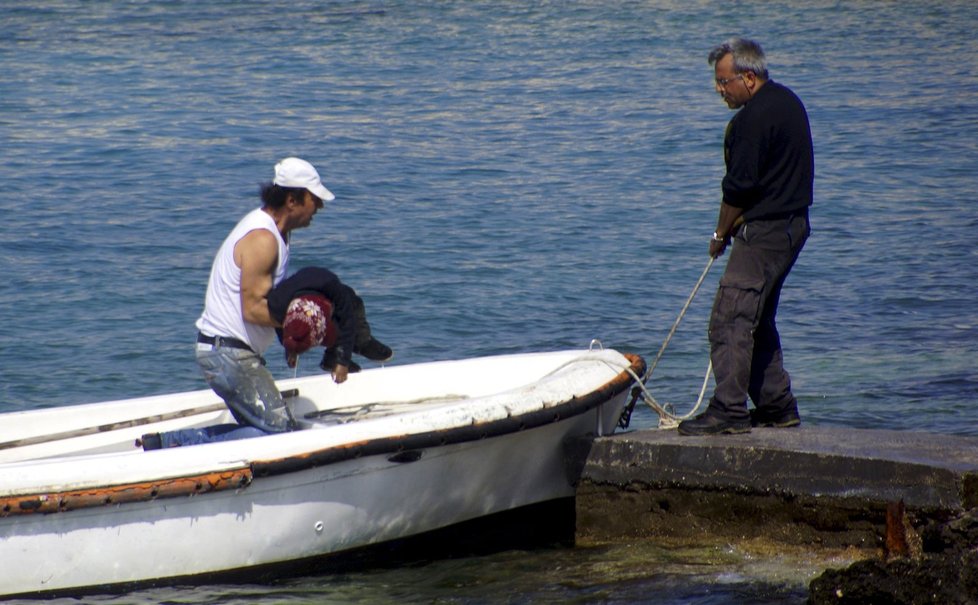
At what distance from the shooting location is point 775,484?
579 cm

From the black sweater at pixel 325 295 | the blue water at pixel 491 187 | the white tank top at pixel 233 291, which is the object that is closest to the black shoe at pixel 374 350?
the black sweater at pixel 325 295

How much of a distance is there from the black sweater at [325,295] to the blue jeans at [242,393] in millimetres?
247

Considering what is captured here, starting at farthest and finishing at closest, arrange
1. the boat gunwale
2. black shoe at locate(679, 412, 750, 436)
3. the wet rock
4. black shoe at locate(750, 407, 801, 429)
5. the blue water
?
the blue water < black shoe at locate(750, 407, 801, 429) < black shoe at locate(679, 412, 750, 436) < the boat gunwale < the wet rock

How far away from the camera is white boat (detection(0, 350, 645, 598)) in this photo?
17.9 feet

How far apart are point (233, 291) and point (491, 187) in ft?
33.5

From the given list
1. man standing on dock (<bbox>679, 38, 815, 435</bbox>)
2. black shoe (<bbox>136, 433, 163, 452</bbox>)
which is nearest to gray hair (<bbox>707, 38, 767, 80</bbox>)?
man standing on dock (<bbox>679, 38, 815, 435</bbox>)

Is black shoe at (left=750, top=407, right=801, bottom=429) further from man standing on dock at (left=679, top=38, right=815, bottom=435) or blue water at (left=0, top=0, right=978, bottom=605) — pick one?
blue water at (left=0, top=0, right=978, bottom=605)

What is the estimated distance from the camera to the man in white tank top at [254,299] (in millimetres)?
5543

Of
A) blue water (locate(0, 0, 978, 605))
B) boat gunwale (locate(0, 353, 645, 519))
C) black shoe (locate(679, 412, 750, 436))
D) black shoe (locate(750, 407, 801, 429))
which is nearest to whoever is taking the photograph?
boat gunwale (locate(0, 353, 645, 519))

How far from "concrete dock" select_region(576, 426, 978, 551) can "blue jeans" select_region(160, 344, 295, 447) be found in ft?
4.58

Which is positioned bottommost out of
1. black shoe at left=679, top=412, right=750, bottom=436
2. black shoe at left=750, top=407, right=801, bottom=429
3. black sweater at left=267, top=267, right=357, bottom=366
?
black shoe at left=750, top=407, right=801, bottom=429

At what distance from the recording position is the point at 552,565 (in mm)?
6000

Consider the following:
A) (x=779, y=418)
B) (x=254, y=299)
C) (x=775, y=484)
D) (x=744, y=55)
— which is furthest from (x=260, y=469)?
(x=744, y=55)

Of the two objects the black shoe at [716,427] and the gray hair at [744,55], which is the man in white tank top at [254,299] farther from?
the gray hair at [744,55]
